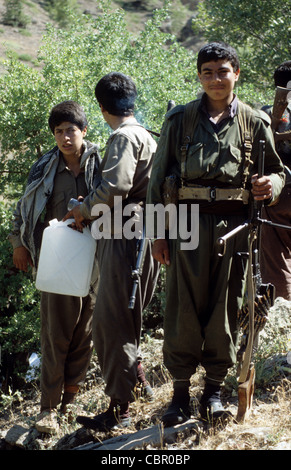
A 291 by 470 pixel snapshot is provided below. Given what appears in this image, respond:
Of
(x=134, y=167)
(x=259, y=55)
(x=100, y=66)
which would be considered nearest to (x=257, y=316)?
(x=134, y=167)

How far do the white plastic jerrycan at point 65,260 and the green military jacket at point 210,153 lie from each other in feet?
2.23

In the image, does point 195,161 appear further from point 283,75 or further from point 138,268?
→ point 283,75

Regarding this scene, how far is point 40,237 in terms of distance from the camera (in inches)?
173

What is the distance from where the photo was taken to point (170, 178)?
3.49 m

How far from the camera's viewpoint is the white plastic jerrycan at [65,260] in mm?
3994

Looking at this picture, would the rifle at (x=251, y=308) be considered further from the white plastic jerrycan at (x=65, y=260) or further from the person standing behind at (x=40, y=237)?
the person standing behind at (x=40, y=237)

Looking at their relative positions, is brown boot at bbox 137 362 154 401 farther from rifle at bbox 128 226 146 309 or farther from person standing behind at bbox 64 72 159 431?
rifle at bbox 128 226 146 309

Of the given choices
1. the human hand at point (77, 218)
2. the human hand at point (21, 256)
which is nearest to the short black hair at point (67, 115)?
the human hand at point (77, 218)

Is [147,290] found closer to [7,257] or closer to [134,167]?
[134,167]

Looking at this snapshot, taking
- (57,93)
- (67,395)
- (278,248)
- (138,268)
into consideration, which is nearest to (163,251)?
(138,268)

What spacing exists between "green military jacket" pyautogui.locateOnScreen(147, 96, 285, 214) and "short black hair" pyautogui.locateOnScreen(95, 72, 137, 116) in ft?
1.97

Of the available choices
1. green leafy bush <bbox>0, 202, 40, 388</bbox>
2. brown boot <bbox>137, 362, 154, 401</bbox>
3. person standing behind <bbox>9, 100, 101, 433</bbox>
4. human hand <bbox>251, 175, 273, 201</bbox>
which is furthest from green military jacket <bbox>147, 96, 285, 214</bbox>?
green leafy bush <bbox>0, 202, 40, 388</bbox>

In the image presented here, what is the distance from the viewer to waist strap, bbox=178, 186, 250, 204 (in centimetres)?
343
